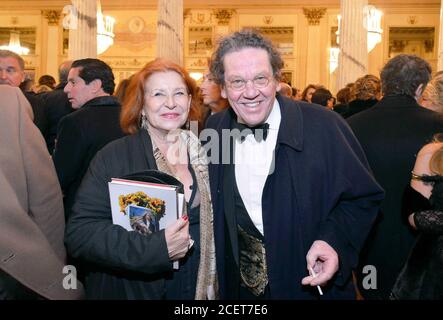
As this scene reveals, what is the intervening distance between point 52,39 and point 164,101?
65.3ft

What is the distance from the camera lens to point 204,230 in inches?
87.1

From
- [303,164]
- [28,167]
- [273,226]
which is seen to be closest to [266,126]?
[303,164]

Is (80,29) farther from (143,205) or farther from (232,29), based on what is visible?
(143,205)

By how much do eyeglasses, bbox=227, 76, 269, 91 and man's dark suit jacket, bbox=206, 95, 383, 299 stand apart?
20 cm

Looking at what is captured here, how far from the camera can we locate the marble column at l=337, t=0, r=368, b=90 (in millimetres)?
11727

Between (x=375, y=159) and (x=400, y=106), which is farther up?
(x=400, y=106)

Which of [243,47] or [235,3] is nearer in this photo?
[243,47]

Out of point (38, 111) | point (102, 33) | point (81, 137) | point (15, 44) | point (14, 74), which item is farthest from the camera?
point (15, 44)

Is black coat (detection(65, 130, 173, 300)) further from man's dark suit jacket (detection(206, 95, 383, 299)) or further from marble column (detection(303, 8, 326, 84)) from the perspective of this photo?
marble column (detection(303, 8, 326, 84))

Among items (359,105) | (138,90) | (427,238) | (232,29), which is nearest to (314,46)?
(232,29)

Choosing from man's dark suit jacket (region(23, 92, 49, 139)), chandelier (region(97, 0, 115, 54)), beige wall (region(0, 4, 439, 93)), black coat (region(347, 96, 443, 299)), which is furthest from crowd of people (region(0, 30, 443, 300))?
beige wall (region(0, 4, 439, 93))
